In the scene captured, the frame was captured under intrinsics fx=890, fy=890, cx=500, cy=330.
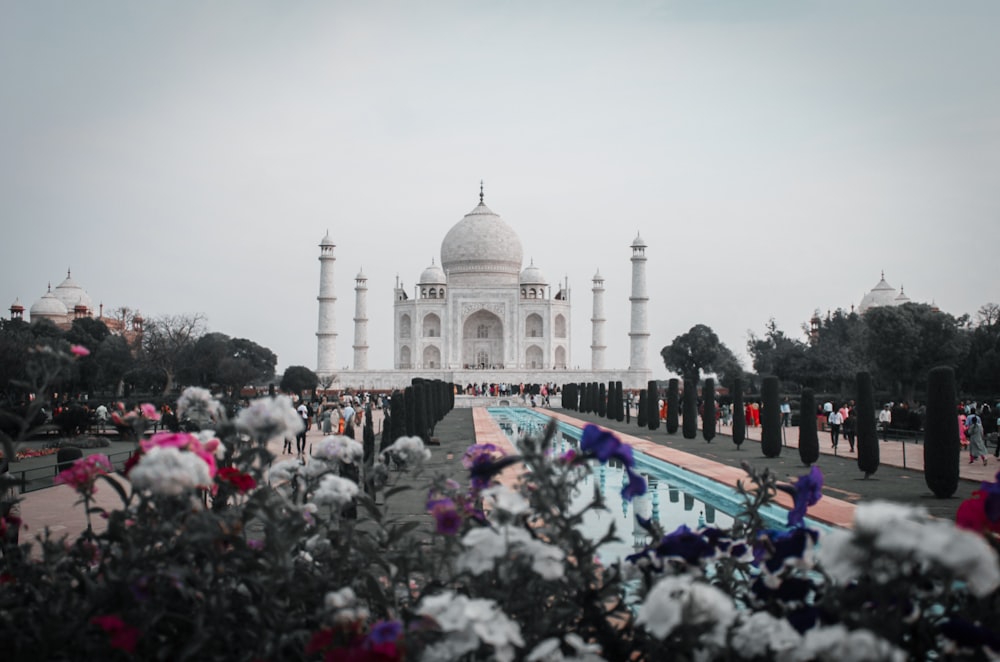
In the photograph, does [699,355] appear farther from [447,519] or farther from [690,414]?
[447,519]

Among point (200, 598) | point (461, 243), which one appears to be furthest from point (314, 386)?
point (200, 598)

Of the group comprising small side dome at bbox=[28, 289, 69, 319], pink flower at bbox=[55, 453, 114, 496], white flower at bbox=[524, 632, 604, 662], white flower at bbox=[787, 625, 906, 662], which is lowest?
white flower at bbox=[524, 632, 604, 662]

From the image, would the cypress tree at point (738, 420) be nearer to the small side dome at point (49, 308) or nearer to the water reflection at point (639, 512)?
the water reflection at point (639, 512)

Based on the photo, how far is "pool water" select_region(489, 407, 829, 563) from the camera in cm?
607

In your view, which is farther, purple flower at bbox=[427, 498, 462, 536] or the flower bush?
purple flower at bbox=[427, 498, 462, 536]

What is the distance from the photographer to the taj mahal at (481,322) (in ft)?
125

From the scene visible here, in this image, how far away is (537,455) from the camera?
2.05 m

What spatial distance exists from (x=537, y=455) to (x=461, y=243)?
4253 centimetres

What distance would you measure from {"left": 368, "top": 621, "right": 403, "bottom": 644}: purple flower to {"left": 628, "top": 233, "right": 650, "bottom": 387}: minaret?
37.8 m

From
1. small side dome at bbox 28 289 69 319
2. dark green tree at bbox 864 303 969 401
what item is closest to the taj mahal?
dark green tree at bbox 864 303 969 401

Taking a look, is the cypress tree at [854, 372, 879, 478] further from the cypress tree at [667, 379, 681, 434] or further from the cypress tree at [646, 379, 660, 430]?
the cypress tree at [646, 379, 660, 430]

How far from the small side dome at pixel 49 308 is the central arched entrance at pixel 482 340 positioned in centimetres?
2142

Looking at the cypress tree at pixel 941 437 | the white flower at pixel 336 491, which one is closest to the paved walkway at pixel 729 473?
the cypress tree at pixel 941 437

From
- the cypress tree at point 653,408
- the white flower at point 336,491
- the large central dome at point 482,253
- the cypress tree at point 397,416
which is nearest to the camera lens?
the white flower at point 336,491
